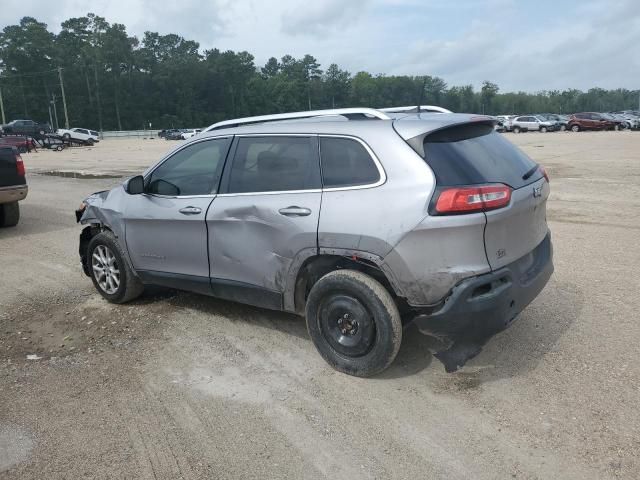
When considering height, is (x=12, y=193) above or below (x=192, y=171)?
below

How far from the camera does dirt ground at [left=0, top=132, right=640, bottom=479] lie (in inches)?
115

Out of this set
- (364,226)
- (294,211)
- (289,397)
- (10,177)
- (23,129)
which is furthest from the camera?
(23,129)

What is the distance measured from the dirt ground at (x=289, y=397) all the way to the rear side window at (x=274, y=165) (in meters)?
1.28

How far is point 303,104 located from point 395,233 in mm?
118584

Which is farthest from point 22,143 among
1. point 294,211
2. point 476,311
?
point 476,311

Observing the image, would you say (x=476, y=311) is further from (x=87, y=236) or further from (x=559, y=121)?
(x=559, y=121)

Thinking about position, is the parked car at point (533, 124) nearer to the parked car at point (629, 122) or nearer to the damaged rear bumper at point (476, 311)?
the parked car at point (629, 122)

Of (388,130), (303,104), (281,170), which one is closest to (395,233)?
(388,130)

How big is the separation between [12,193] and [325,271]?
23.9 feet

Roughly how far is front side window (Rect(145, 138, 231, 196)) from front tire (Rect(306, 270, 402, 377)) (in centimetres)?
134

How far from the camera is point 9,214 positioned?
31.2ft

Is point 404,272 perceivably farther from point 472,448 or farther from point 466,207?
point 472,448

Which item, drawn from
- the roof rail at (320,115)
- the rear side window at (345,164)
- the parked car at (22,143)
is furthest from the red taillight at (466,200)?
the parked car at (22,143)

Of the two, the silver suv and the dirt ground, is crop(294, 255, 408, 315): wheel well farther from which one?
the dirt ground
